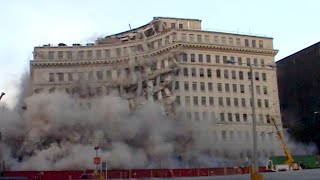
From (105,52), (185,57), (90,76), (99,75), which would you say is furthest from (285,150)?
(90,76)

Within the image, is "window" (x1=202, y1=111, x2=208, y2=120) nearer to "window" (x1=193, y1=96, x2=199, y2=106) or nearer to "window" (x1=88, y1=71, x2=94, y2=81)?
"window" (x1=193, y1=96, x2=199, y2=106)

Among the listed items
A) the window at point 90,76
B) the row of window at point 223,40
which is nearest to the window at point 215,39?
the row of window at point 223,40

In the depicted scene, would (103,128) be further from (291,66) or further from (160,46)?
(291,66)

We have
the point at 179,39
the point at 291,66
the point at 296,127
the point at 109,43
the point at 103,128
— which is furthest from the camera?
the point at 291,66

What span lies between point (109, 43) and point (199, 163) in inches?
1724

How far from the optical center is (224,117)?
127188 millimetres

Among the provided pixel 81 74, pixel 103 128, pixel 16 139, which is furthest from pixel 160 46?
pixel 16 139

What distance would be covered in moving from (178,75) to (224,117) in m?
16.3

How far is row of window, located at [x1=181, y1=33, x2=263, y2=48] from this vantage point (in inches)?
5123

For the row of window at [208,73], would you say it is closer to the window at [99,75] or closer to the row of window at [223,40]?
the row of window at [223,40]

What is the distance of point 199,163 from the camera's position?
4532 inches

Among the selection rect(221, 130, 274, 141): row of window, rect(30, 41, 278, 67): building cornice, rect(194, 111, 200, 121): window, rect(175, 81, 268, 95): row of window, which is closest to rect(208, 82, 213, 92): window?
rect(175, 81, 268, 95): row of window

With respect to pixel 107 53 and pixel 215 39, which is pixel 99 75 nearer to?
pixel 107 53

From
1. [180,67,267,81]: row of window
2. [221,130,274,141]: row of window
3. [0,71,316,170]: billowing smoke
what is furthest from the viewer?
[180,67,267,81]: row of window
